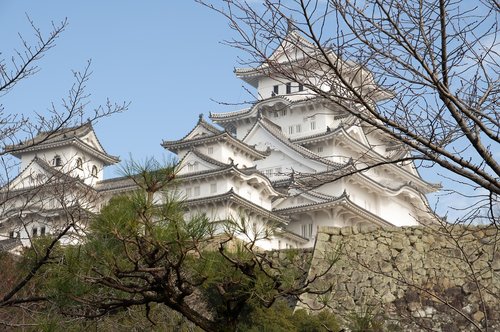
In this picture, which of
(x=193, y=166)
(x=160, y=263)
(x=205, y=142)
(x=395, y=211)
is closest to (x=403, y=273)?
(x=160, y=263)

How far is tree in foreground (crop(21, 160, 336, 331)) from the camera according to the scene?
18.2ft

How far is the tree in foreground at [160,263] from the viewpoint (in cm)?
554

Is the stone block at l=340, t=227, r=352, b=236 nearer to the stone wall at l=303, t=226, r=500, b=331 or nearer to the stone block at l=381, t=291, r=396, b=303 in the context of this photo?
the stone wall at l=303, t=226, r=500, b=331

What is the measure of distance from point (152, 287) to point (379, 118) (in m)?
2.24

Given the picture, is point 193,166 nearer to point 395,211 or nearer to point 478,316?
point 395,211

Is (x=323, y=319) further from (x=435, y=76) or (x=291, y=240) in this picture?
(x=291, y=240)

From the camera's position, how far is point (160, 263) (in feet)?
19.2

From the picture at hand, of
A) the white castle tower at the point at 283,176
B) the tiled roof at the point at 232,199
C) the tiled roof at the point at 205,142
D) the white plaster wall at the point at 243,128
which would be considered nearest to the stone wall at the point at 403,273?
the white castle tower at the point at 283,176

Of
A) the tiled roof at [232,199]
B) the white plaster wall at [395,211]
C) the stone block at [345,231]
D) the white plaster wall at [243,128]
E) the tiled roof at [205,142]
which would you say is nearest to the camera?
the stone block at [345,231]

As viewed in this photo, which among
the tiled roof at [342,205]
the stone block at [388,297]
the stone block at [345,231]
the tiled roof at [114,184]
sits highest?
the tiled roof at [114,184]

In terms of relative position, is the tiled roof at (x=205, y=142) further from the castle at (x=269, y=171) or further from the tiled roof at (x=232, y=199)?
the tiled roof at (x=232, y=199)

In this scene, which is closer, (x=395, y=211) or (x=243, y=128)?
(x=395, y=211)

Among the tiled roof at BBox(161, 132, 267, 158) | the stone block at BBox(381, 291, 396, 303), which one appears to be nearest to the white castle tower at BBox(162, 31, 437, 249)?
the tiled roof at BBox(161, 132, 267, 158)

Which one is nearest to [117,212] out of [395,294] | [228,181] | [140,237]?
[140,237]
